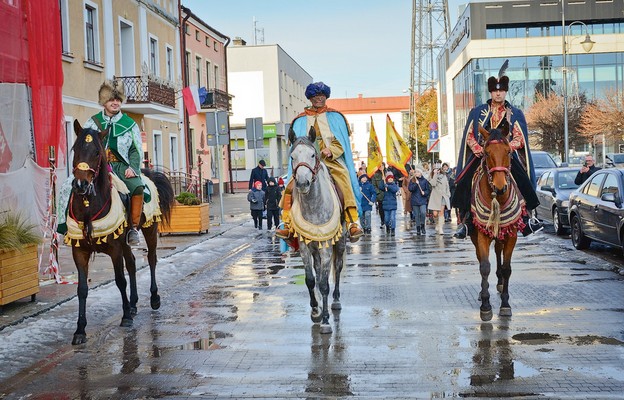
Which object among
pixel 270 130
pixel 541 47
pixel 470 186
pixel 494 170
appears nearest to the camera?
pixel 494 170

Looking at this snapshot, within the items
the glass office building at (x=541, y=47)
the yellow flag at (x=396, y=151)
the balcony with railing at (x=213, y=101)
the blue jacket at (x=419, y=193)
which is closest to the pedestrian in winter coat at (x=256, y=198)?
the blue jacket at (x=419, y=193)

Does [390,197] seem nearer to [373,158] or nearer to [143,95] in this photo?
[373,158]

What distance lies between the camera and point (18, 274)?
10078mm

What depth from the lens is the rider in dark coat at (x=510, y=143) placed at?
9312mm

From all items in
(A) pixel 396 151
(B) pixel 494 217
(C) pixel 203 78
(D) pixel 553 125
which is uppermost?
(C) pixel 203 78

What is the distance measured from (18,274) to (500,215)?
19.1ft

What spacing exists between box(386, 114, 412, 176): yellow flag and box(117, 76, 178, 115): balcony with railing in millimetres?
8546

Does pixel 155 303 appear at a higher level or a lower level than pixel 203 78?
lower

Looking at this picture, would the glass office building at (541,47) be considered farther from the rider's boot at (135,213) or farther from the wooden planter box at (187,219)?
the rider's boot at (135,213)

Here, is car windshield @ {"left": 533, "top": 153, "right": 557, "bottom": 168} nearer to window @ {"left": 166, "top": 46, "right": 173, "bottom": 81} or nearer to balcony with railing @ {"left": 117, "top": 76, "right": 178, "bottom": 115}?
balcony with railing @ {"left": 117, "top": 76, "right": 178, "bottom": 115}

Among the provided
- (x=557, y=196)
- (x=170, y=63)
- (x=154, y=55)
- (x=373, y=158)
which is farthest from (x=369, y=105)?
(x=557, y=196)

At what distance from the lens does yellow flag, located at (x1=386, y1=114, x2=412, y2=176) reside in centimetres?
2759

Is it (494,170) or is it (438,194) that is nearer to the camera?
(494,170)

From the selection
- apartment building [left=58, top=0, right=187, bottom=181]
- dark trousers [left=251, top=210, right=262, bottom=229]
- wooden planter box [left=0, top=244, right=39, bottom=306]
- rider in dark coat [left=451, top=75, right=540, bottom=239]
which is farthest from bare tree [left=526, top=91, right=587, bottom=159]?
wooden planter box [left=0, top=244, right=39, bottom=306]
